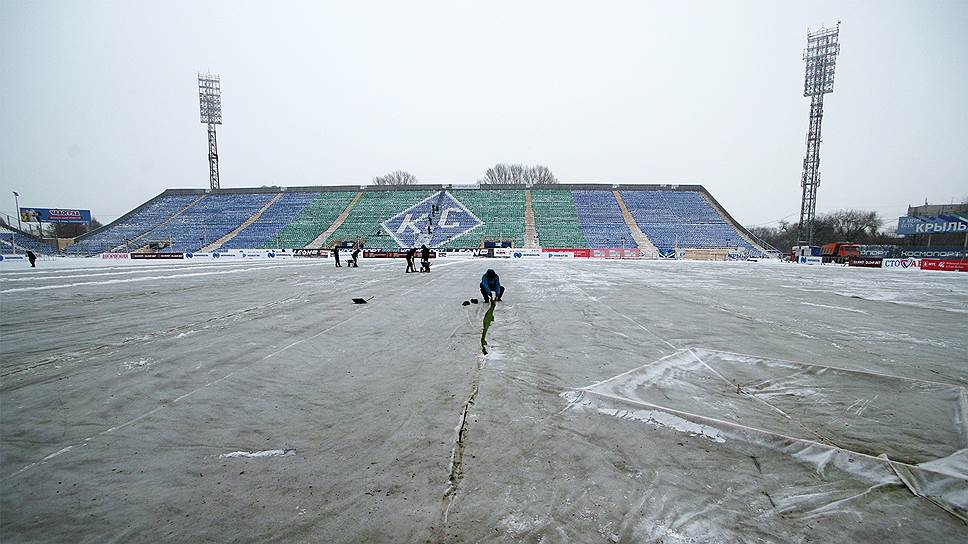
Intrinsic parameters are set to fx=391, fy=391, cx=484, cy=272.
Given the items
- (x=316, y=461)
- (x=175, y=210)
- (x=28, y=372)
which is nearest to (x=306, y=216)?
(x=175, y=210)

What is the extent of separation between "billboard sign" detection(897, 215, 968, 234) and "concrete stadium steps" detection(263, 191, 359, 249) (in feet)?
243

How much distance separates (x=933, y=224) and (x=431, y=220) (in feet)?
201

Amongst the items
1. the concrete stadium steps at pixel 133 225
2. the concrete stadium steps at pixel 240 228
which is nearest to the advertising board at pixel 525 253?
the concrete stadium steps at pixel 240 228

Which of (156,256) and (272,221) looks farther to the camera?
(272,221)

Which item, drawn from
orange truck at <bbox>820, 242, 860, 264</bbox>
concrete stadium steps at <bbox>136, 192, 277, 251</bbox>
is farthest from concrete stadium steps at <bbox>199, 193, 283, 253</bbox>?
orange truck at <bbox>820, 242, 860, 264</bbox>

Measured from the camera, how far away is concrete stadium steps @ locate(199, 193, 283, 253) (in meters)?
49.1

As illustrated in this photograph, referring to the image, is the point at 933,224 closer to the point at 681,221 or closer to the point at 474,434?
the point at 681,221

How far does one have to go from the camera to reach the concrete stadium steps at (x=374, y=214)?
165 feet

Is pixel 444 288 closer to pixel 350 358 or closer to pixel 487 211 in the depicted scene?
pixel 350 358

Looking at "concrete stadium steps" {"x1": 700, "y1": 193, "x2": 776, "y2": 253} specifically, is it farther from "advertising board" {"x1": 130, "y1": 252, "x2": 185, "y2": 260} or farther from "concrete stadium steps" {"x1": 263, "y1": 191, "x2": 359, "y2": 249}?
"advertising board" {"x1": 130, "y1": 252, "x2": 185, "y2": 260}

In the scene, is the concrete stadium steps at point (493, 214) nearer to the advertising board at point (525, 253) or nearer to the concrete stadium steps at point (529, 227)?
the concrete stadium steps at point (529, 227)

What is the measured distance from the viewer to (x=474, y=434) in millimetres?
3447

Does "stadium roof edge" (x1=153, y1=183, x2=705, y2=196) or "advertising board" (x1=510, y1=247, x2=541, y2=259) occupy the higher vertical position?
"stadium roof edge" (x1=153, y1=183, x2=705, y2=196)

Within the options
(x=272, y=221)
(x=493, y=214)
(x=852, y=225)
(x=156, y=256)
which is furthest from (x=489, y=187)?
(x=852, y=225)
